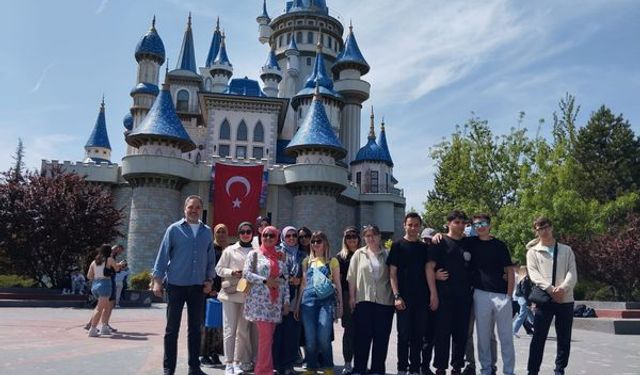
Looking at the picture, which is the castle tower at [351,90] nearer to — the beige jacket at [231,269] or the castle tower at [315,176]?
the castle tower at [315,176]

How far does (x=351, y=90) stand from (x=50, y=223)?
1114 inches

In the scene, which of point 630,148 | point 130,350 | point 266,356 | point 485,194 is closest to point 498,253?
point 266,356

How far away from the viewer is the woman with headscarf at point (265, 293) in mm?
5527

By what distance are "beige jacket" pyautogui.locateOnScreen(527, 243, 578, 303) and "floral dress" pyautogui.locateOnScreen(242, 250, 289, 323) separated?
2789 mm

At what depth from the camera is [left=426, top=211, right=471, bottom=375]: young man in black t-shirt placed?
586cm

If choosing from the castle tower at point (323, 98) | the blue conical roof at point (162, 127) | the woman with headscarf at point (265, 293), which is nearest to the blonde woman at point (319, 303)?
the woman with headscarf at point (265, 293)

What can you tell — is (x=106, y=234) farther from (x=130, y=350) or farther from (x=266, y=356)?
(x=266, y=356)

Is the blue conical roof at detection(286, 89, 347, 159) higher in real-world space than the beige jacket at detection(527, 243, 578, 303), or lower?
higher

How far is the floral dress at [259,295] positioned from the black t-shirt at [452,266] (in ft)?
5.59

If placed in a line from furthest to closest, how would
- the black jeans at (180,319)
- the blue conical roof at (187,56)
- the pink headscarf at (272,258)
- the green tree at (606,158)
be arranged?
the blue conical roof at (187,56)
the green tree at (606,158)
the pink headscarf at (272,258)
the black jeans at (180,319)

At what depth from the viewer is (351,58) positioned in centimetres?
4438

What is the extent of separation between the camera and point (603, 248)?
19.6m

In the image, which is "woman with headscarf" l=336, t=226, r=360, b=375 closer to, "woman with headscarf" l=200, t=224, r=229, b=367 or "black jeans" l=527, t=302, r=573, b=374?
"woman with headscarf" l=200, t=224, r=229, b=367

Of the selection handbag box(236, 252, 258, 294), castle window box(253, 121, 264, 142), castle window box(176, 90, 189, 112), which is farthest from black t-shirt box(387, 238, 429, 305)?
castle window box(176, 90, 189, 112)
